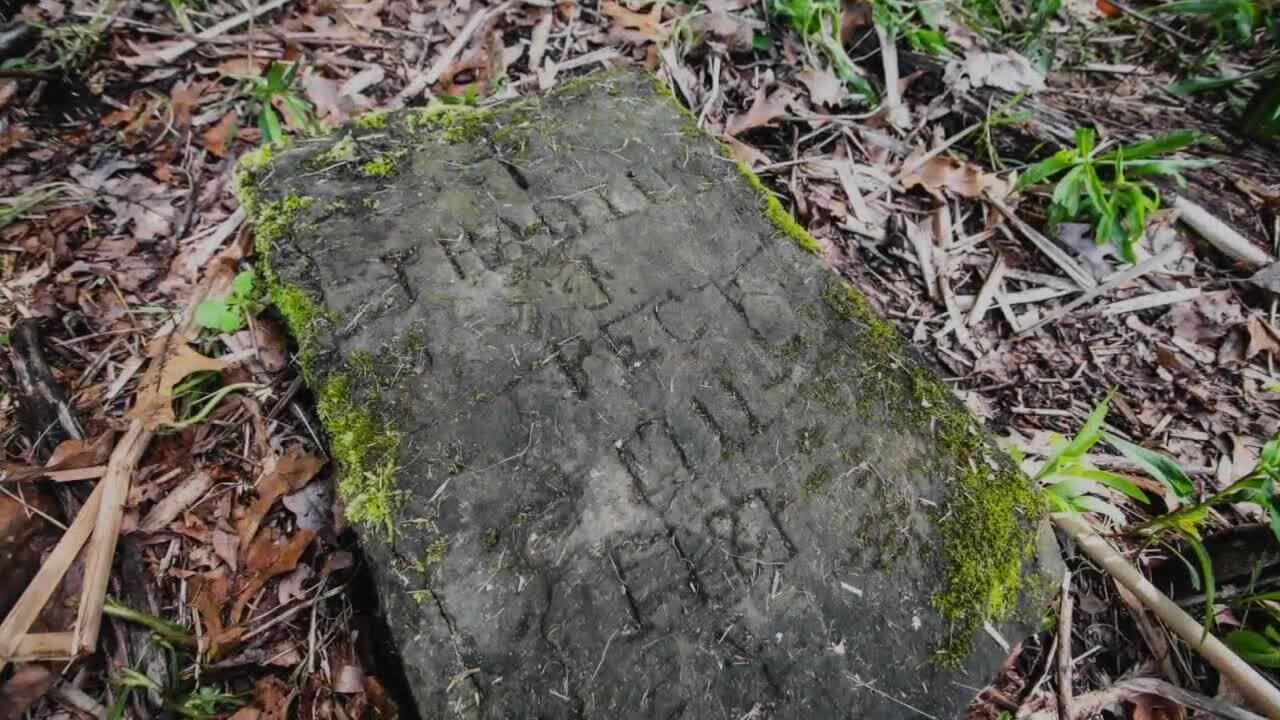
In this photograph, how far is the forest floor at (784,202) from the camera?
187 cm

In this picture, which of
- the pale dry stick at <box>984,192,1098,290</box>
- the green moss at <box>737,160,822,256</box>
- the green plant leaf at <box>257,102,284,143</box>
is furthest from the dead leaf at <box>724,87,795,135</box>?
the green plant leaf at <box>257,102,284,143</box>

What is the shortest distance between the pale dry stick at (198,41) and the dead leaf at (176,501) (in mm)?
1894

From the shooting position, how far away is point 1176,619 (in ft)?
6.20

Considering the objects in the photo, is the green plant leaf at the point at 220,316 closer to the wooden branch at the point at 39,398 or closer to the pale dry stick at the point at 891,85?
the wooden branch at the point at 39,398

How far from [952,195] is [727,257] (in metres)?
1.24

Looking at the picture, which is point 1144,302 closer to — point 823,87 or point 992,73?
point 992,73

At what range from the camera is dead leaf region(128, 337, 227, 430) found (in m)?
2.05

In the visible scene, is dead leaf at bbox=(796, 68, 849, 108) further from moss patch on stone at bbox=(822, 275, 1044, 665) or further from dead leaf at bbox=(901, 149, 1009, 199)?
moss patch on stone at bbox=(822, 275, 1044, 665)

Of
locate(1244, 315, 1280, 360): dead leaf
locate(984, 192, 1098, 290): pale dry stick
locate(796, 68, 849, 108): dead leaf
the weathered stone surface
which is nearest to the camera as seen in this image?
the weathered stone surface

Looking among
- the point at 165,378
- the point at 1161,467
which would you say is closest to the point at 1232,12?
the point at 1161,467

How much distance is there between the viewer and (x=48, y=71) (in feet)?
9.04

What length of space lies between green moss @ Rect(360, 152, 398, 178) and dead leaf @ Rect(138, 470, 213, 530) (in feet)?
3.44

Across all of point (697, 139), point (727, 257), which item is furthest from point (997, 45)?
point (727, 257)

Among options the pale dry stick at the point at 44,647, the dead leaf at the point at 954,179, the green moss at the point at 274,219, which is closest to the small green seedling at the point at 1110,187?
the dead leaf at the point at 954,179
